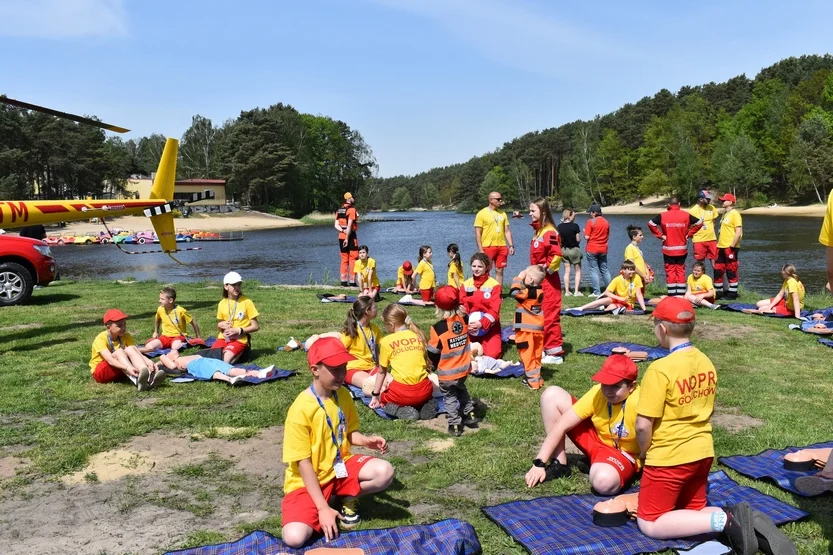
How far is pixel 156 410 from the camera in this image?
6160 millimetres

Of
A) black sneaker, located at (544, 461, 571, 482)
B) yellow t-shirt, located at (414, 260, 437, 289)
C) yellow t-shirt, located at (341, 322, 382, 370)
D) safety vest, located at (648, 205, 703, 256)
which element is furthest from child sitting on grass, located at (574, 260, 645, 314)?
black sneaker, located at (544, 461, 571, 482)

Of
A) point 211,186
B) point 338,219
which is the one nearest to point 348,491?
point 338,219

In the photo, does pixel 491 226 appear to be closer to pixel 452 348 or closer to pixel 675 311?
pixel 452 348

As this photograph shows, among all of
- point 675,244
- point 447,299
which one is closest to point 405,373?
point 447,299

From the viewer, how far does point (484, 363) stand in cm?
730

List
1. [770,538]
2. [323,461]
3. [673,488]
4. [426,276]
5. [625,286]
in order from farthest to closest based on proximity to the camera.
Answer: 1. [426,276]
2. [625,286]
3. [323,461]
4. [673,488]
5. [770,538]

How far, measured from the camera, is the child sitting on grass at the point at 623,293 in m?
11.2

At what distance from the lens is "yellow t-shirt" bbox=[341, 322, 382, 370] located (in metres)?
6.77

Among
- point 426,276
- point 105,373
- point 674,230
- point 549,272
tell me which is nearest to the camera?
point 105,373

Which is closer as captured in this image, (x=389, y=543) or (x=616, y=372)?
(x=389, y=543)

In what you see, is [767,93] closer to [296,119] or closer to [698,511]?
[296,119]

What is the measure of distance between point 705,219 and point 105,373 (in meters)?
10.9

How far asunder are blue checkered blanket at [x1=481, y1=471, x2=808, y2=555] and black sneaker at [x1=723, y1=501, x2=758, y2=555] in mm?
195

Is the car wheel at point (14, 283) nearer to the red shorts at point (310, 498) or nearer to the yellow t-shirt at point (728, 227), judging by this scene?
the red shorts at point (310, 498)
